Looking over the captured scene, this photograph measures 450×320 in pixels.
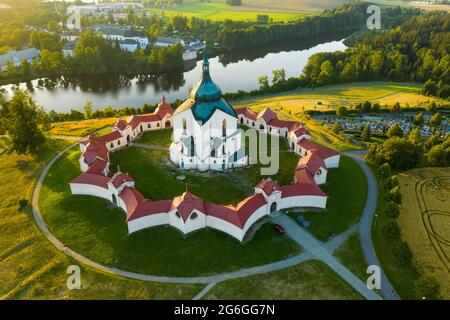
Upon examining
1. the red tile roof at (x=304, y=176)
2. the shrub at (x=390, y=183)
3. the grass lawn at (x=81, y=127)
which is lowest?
the shrub at (x=390, y=183)

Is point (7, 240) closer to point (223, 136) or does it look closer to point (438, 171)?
point (223, 136)

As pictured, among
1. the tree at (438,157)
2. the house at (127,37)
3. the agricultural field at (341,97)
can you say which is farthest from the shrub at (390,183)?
the house at (127,37)

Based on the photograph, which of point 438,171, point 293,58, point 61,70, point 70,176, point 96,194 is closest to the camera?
point 96,194

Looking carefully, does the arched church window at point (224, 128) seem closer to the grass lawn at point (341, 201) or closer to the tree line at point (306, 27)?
the grass lawn at point (341, 201)

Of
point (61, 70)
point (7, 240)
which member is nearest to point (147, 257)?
point (7, 240)

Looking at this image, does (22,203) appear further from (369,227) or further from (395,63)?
(395,63)

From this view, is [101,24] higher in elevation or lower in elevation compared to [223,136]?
higher

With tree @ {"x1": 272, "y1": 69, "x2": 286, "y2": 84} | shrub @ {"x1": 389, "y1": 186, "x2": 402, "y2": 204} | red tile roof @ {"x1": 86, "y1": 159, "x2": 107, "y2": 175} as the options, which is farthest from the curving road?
tree @ {"x1": 272, "y1": 69, "x2": 286, "y2": 84}
